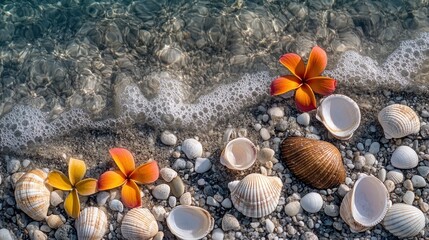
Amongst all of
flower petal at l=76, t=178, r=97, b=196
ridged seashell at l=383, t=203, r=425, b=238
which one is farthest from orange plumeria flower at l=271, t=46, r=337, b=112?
flower petal at l=76, t=178, r=97, b=196

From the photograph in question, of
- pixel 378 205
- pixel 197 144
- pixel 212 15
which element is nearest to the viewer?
pixel 378 205

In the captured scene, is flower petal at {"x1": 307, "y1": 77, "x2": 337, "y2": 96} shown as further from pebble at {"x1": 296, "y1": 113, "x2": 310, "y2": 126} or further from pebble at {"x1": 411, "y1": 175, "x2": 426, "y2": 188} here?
pebble at {"x1": 411, "y1": 175, "x2": 426, "y2": 188}

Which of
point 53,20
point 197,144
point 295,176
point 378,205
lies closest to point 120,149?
point 197,144

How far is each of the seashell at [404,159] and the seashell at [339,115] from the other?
35cm

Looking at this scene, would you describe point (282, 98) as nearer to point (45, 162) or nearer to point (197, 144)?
point (197, 144)

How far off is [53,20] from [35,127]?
107cm

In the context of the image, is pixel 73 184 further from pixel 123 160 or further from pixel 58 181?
pixel 123 160

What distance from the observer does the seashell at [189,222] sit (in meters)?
3.49

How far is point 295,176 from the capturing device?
364 centimetres

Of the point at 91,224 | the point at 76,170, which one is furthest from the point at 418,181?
the point at 76,170

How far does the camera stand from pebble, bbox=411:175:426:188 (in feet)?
11.8

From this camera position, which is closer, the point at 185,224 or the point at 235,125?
the point at 185,224

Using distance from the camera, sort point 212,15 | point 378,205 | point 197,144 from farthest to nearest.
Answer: point 212,15 < point 197,144 < point 378,205

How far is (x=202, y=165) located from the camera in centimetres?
371
